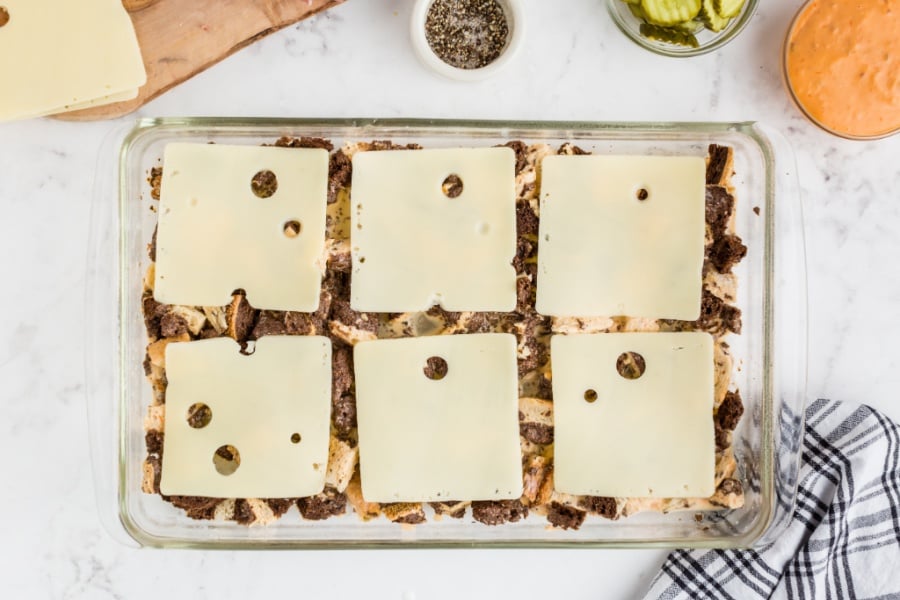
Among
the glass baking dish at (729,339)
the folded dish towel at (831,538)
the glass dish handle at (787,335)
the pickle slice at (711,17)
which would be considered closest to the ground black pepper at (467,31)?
the glass baking dish at (729,339)

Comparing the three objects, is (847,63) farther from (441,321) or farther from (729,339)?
(441,321)

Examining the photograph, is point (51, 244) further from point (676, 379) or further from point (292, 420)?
point (676, 379)

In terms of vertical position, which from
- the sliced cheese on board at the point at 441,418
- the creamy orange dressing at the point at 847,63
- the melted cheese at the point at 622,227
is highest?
the creamy orange dressing at the point at 847,63

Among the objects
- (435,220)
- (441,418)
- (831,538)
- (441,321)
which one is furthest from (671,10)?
(831,538)

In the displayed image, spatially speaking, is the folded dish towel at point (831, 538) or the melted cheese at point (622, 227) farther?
the folded dish towel at point (831, 538)

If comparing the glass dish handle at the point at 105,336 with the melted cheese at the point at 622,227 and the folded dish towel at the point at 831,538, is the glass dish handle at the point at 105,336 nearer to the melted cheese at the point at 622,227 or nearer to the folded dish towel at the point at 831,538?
the melted cheese at the point at 622,227

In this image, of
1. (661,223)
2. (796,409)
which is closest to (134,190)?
(661,223)
